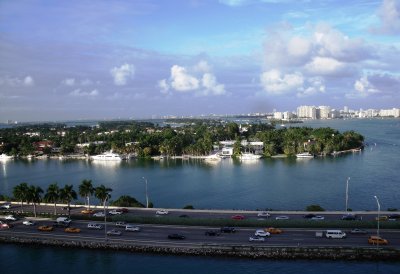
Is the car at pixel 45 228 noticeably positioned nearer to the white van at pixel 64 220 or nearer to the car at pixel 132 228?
the white van at pixel 64 220

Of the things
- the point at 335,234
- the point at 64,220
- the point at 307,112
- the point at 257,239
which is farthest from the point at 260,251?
the point at 307,112

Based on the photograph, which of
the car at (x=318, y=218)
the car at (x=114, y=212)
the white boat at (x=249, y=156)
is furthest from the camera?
the white boat at (x=249, y=156)

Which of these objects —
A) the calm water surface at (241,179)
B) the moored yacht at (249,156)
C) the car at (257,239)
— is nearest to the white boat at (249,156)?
the moored yacht at (249,156)

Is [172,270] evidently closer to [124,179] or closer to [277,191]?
[277,191]

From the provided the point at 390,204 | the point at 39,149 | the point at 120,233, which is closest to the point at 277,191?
the point at 390,204

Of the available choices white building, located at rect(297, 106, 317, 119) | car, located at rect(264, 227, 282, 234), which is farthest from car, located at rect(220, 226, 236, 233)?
white building, located at rect(297, 106, 317, 119)

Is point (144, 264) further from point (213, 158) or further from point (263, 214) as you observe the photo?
point (213, 158)

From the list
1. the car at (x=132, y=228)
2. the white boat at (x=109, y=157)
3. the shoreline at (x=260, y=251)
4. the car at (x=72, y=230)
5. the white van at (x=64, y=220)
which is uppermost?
the white boat at (x=109, y=157)
